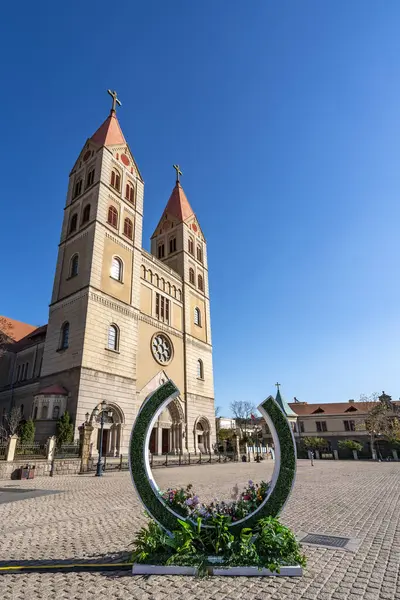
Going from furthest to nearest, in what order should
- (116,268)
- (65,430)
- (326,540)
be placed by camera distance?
(116,268), (65,430), (326,540)

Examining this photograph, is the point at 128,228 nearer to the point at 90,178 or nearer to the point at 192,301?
the point at 90,178

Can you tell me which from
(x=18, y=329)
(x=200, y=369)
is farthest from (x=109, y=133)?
(x=200, y=369)

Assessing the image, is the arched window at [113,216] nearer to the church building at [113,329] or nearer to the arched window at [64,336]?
the church building at [113,329]

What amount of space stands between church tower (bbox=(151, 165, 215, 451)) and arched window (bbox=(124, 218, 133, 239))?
8967 millimetres

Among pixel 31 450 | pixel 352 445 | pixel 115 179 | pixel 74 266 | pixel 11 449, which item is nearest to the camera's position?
pixel 11 449

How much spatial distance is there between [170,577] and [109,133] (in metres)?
37.3

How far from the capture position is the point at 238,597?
3.80 meters

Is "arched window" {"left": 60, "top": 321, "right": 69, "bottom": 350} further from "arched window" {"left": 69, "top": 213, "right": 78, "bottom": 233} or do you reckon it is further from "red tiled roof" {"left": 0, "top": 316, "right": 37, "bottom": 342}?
"red tiled roof" {"left": 0, "top": 316, "right": 37, "bottom": 342}

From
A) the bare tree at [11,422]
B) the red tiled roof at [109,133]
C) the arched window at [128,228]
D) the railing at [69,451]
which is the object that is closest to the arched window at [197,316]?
the arched window at [128,228]

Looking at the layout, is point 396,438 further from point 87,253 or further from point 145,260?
point 87,253

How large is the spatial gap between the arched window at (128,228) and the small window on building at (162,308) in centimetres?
655

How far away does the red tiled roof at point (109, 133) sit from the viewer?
110ft

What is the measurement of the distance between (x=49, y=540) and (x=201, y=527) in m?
3.18

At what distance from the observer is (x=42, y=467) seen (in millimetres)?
18531
